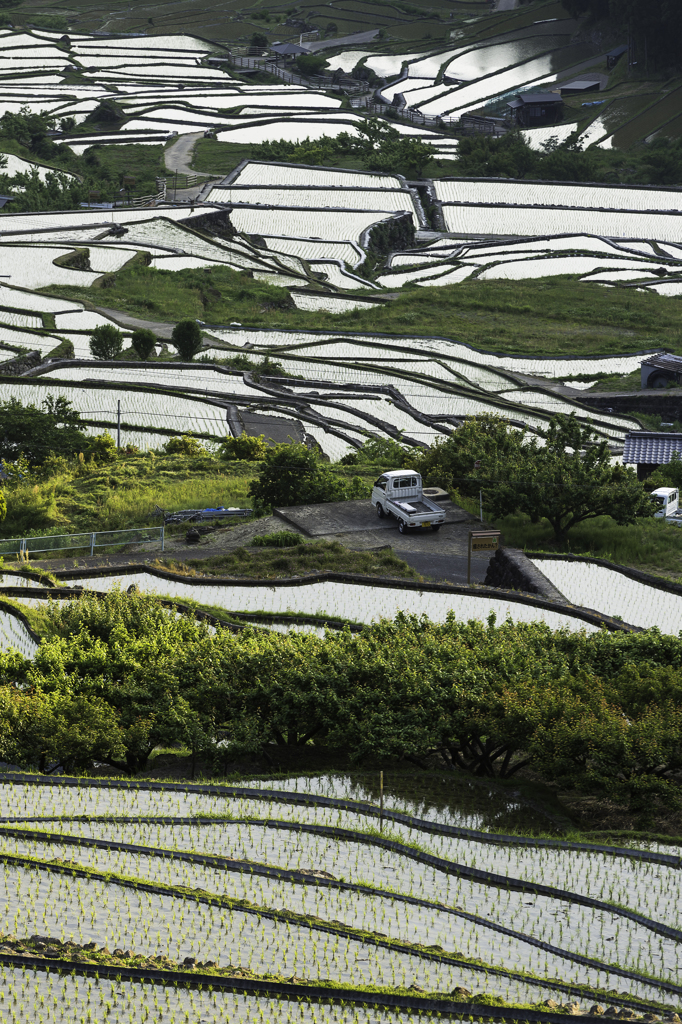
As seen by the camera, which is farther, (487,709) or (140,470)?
(140,470)

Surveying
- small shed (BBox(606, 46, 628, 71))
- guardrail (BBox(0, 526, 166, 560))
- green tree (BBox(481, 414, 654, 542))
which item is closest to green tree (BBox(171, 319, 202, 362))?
guardrail (BBox(0, 526, 166, 560))

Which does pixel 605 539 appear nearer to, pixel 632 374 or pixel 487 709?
pixel 487 709

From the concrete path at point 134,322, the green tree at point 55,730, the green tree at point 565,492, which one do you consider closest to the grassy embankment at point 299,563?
the green tree at point 565,492

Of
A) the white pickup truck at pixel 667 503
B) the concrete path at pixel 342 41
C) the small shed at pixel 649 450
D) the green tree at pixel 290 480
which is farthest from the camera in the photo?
the concrete path at pixel 342 41

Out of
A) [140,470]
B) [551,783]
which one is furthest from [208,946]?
[140,470]

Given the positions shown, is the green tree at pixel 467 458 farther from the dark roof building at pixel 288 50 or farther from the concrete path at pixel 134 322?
the dark roof building at pixel 288 50

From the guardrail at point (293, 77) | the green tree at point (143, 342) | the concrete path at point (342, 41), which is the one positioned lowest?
the green tree at point (143, 342)

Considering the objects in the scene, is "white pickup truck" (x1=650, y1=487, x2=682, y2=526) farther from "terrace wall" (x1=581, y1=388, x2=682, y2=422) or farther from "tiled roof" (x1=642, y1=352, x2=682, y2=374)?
"tiled roof" (x1=642, y1=352, x2=682, y2=374)
